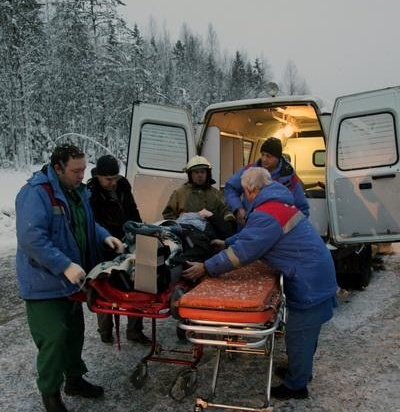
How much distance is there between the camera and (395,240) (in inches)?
191

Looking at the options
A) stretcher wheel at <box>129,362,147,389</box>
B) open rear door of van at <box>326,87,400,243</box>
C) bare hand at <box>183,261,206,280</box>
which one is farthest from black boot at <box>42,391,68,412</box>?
open rear door of van at <box>326,87,400,243</box>

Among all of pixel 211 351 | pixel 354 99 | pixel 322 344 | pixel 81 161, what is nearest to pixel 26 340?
pixel 211 351

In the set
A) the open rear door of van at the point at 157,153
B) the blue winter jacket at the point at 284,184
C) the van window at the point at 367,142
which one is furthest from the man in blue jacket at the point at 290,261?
the open rear door of van at the point at 157,153

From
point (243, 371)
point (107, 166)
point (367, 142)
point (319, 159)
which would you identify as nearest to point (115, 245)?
point (107, 166)

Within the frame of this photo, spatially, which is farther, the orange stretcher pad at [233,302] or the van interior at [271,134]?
the van interior at [271,134]

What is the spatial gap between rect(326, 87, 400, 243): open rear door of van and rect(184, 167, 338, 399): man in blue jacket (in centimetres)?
195

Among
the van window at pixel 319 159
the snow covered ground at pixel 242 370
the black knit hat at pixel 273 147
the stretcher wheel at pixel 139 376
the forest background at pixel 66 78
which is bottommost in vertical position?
the snow covered ground at pixel 242 370

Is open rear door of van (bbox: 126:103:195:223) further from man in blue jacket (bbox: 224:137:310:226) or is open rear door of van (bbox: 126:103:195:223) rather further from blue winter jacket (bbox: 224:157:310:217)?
man in blue jacket (bbox: 224:137:310:226)

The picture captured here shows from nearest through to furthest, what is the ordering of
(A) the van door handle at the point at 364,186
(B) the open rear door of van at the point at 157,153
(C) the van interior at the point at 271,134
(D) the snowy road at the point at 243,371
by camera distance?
(D) the snowy road at the point at 243,371 → (A) the van door handle at the point at 364,186 → (B) the open rear door of van at the point at 157,153 → (C) the van interior at the point at 271,134

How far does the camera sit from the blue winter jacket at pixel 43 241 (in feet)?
9.15

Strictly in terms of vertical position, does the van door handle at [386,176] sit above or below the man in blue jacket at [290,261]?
above

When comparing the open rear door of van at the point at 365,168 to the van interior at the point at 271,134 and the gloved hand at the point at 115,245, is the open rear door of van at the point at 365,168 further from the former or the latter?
the gloved hand at the point at 115,245

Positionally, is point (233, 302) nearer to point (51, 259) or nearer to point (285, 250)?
point (285, 250)

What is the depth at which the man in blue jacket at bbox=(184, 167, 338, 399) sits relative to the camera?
117 inches
